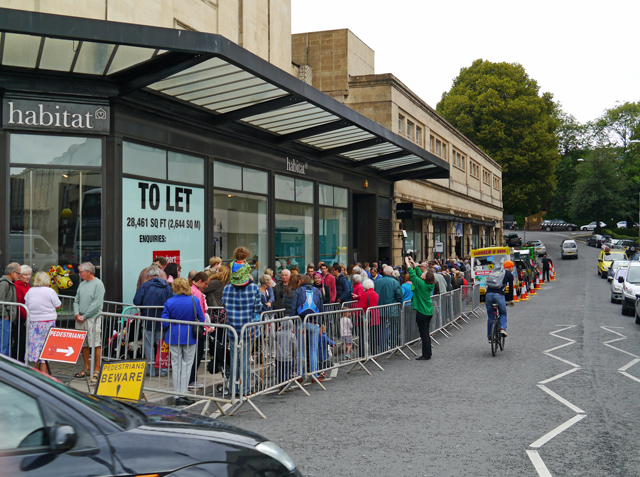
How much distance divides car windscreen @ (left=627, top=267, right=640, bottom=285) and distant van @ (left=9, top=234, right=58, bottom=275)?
60.4 feet

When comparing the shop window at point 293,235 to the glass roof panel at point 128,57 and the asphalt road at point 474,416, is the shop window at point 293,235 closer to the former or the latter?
the asphalt road at point 474,416

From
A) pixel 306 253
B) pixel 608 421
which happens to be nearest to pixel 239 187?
pixel 306 253

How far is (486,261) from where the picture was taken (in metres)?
28.5

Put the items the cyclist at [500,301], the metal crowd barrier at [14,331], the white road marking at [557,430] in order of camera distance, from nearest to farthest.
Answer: the white road marking at [557,430]
the metal crowd barrier at [14,331]
the cyclist at [500,301]

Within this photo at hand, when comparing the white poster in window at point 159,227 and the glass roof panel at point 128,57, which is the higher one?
the glass roof panel at point 128,57

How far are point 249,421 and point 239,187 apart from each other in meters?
8.98

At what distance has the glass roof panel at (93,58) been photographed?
9.53m

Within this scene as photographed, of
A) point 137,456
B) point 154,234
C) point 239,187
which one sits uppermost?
point 239,187

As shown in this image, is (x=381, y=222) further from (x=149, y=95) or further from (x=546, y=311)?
(x=149, y=95)

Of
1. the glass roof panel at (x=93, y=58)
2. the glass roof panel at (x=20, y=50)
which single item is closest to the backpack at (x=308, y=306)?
the glass roof panel at (x=93, y=58)

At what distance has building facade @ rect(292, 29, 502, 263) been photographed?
26734 millimetres

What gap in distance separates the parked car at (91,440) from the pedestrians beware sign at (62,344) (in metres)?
5.23

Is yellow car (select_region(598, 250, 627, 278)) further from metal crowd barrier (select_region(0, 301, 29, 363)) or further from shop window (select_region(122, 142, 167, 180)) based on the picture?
metal crowd barrier (select_region(0, 301, 29, 363))

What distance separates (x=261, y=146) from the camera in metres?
16.1
